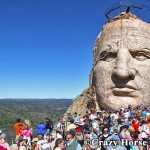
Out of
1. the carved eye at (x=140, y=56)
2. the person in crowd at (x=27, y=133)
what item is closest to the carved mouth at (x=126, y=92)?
the carved eye at (x=140, y=56)

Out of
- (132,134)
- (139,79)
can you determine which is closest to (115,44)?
(139,79)

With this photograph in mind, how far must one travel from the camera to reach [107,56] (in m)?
26.5

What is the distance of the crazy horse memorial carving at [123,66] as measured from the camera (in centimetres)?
2547

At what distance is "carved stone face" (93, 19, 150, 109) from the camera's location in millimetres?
25453

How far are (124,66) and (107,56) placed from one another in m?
1.82

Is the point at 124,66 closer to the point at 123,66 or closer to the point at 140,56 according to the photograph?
the point at 123,66

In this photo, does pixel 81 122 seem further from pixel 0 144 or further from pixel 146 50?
pixel 146 50

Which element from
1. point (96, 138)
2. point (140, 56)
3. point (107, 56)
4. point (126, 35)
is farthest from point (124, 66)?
point (96, 138)

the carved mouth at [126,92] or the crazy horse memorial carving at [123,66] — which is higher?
the crazy horse memorial carving at [123,66]

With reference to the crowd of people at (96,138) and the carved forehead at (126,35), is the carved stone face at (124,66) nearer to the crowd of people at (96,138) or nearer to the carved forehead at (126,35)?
the carved forehead at (126,35)

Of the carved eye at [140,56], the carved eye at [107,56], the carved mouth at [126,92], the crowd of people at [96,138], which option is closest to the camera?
the crowd of people at [96,138]

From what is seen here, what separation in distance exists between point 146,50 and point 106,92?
3.81m

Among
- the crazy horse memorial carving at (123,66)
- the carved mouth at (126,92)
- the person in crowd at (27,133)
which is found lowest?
the person in crowd at (27,133)

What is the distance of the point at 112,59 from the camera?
26266 mm
